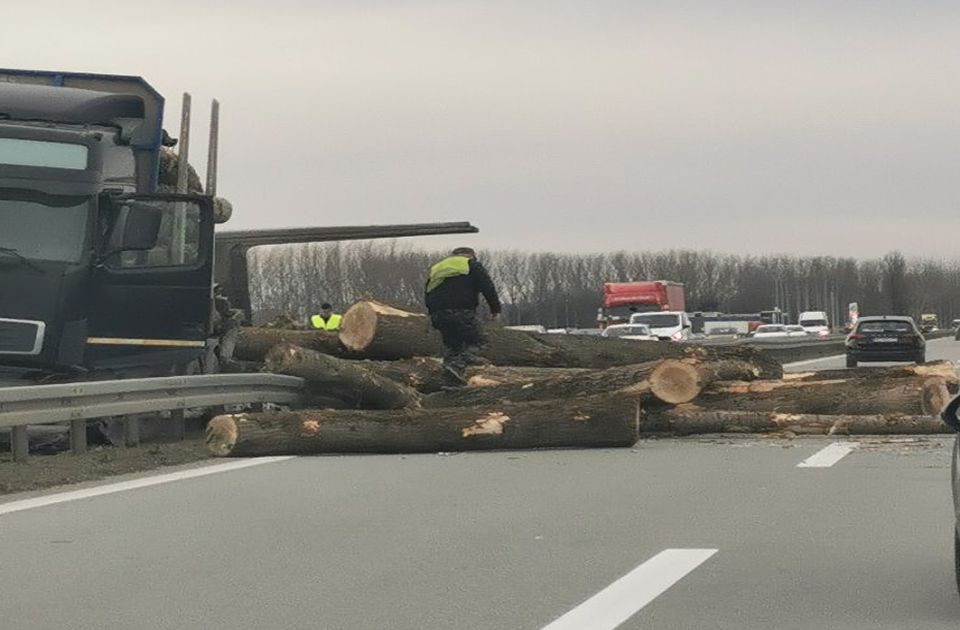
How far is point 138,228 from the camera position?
52.2 ft

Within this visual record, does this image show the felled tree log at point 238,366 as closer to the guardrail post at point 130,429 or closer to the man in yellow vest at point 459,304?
the man in yellow vest at point 459,304

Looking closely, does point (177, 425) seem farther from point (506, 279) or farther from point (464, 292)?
point (506, 279)

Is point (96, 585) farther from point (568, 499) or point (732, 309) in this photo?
point (732, 309)

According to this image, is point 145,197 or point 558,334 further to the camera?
point 558,334

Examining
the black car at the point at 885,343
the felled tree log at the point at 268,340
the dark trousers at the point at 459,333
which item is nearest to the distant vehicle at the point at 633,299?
the black car at the point at 885,343

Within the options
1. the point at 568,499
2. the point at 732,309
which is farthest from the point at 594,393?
the point at 732,309

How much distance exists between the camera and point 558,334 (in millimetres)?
20859

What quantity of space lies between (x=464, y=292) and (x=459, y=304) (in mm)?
163

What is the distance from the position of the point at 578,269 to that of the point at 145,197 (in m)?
164

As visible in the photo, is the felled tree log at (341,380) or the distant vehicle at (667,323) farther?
the distant vehicle at (667,323)

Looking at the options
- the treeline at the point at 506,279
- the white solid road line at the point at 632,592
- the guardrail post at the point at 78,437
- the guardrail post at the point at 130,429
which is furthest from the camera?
the treeline at the point at 506,279

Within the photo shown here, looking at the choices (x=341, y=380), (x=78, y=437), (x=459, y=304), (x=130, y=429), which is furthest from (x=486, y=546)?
(x=459, y=304)

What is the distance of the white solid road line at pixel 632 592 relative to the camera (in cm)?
695

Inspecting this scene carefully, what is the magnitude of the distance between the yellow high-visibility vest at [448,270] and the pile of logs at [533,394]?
0.86 metres
